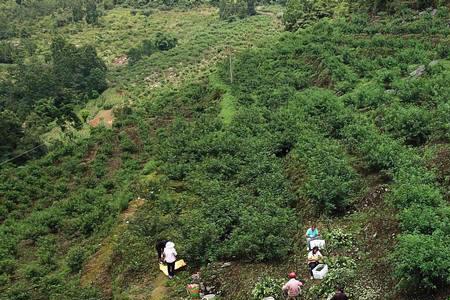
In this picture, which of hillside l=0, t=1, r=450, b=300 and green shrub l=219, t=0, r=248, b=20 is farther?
green shrub l=219, t=0, r=248, b=20

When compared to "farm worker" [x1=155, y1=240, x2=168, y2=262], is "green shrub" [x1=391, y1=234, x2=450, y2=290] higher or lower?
higher

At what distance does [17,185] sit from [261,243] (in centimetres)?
2268

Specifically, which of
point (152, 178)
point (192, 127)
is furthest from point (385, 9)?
point (152, 178)

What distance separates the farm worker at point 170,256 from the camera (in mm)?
16438

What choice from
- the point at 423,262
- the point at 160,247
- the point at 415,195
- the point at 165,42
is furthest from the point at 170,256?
the point at 165,42

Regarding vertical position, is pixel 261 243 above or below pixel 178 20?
above

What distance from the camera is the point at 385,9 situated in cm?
3944

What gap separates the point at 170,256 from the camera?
1642 centimetres

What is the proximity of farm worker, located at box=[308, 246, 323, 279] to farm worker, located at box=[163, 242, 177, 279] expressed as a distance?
15.5 feet

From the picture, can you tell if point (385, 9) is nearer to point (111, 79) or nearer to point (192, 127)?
point (192, 127)

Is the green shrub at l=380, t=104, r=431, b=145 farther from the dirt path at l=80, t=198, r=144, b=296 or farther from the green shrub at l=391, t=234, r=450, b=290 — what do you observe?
the dirt path at l=80, t=198, r=144, b=296

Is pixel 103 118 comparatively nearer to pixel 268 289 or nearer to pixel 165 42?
pixel 165 42

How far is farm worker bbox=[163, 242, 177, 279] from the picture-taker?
16438mm

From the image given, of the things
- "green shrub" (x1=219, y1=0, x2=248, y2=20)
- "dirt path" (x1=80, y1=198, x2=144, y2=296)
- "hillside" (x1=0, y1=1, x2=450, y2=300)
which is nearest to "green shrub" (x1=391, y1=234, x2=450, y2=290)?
"hillside" (x1=0, y1=1, x2=450, y2=300)
